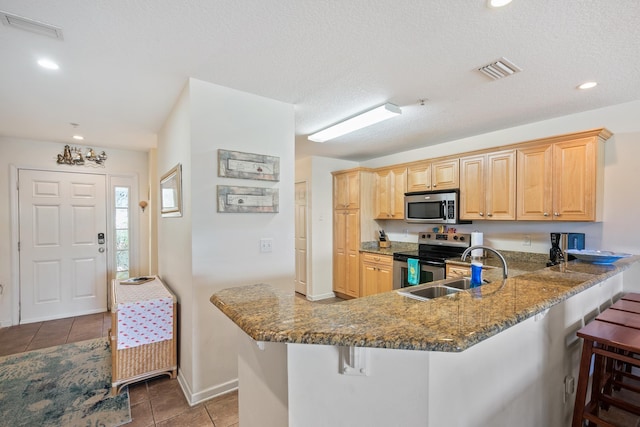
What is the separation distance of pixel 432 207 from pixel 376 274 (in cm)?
128

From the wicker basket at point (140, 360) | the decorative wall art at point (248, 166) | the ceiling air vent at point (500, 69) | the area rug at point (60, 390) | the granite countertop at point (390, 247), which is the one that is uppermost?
the ceiling air vent at point (500, 69)

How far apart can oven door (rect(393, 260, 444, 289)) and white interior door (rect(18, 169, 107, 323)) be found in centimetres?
431

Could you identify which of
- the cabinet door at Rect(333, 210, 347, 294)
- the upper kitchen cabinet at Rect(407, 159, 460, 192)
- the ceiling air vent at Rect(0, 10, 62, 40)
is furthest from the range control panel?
the ceiling air vent at Rect(0, 10, 62, 40)

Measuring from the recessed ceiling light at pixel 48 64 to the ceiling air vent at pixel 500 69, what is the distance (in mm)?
2943

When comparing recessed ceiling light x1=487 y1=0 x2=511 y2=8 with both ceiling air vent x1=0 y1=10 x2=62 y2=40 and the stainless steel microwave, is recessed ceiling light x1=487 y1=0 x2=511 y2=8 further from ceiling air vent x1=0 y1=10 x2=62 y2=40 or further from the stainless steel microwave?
the stainless steel microwave

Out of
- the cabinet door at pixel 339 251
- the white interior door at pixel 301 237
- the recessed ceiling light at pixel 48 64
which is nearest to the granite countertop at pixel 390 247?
the cabinet door at pixel 339 251

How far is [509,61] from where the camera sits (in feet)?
6.29

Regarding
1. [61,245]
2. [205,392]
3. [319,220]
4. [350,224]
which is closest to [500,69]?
[350,224]

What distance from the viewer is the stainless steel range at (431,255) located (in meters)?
3.55

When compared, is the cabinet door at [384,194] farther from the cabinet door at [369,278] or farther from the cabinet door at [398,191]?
the cabinet door at [369,278]

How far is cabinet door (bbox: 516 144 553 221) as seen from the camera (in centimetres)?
290

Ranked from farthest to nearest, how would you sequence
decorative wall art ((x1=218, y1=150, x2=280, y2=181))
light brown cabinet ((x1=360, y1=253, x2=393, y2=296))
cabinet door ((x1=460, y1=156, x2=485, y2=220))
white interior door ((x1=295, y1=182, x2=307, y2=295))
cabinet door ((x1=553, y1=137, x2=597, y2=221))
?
white interior door ((x1=295, y1=182, x2=307, y2=295))
light brown cabinet ((x1=360, y1=253, x2=393, y2=296))
cabinet door ((x1=460, y1=156, x2=485, y2=220))
cabinet door ((x1=553, y1=137, x2=597, y2=221))
decorative wall art ((x1=218, y1=150, x2=280, y2=181))

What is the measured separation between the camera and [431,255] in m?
3.89

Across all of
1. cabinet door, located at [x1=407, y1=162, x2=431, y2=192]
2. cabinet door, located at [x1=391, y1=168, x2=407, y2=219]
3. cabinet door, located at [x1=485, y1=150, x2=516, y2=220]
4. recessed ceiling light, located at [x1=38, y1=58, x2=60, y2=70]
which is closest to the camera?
recessed ceiling light, located at [x1=38, y1=58, x2=60, y2=70]
